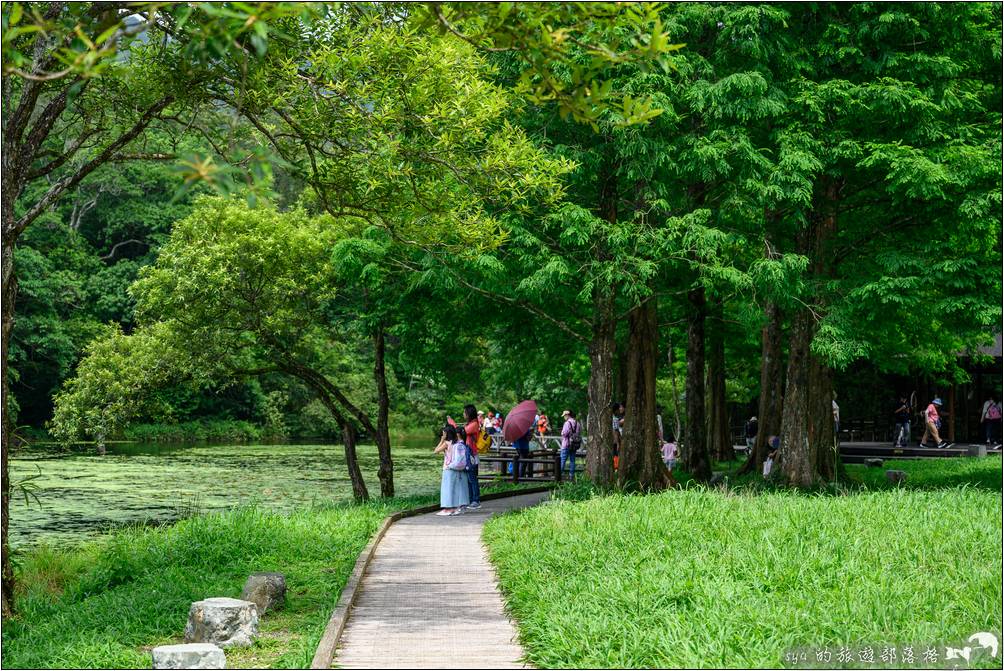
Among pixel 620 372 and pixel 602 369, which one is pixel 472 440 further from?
pixel 620 372

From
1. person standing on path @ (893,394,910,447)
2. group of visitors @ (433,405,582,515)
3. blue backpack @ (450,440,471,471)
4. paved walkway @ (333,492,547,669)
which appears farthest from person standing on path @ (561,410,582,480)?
person standing on path @ (893,394,910,447)

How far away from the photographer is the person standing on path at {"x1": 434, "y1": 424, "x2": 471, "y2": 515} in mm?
17594

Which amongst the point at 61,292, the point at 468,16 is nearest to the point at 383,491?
the point at 468,16

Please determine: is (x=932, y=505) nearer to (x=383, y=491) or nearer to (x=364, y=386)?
(x=383, y=491)

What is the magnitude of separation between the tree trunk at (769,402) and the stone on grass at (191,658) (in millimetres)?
18388

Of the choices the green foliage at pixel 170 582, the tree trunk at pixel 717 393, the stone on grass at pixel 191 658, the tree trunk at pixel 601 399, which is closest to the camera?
the stone on grass at pixel 191 658

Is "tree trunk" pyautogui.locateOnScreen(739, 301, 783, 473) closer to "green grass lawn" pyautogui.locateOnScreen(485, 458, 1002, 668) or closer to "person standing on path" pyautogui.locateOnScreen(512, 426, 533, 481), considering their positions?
"person standing on path" pyautogui.locateOnScreen(512, 426, 533, 481)

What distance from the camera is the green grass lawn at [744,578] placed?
23.9 feet

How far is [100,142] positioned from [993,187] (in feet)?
41.6

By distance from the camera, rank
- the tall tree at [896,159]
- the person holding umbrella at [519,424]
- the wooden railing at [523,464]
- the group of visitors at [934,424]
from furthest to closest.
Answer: the group of visitors at [934,424] < the person holding umbrella at [519,424] < the wooden railing at [523,464] < the tall tree at [896,159]

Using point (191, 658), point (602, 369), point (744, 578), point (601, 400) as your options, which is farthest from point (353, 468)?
point (191, 658)

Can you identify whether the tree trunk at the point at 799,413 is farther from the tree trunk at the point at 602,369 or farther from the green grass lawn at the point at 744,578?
the green grass lawn at the point at 744,578

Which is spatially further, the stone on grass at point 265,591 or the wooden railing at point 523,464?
the wooden railing at point 523,464

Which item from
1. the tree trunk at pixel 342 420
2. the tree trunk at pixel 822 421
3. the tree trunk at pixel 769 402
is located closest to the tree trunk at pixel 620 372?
the tree trunk at pixel 769 402
